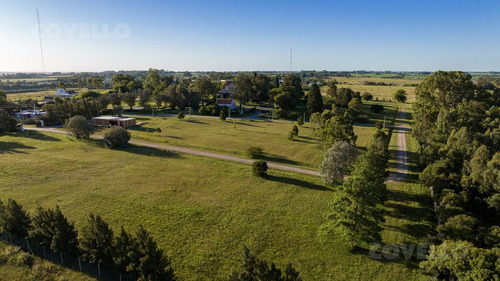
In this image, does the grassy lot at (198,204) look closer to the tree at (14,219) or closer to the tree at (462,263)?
the tree at (462,263)

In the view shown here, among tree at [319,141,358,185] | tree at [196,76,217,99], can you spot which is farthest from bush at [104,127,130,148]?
tree at [196,76,217,99]

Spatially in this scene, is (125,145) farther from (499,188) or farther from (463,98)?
(463,98)

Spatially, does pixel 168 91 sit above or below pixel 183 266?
above

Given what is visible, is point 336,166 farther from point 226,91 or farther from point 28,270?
point 226,91

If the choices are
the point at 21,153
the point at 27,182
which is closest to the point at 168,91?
Answer: the point at 21,153

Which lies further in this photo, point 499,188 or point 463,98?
point 463,98

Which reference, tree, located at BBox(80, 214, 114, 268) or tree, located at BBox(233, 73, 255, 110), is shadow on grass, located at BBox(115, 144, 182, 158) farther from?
tree, located at BBox(233, 73, 255, 110)

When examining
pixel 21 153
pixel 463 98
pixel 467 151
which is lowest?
pixel 21 153

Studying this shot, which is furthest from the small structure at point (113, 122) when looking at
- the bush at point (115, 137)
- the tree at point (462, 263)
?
the tree at point (462, 263)
